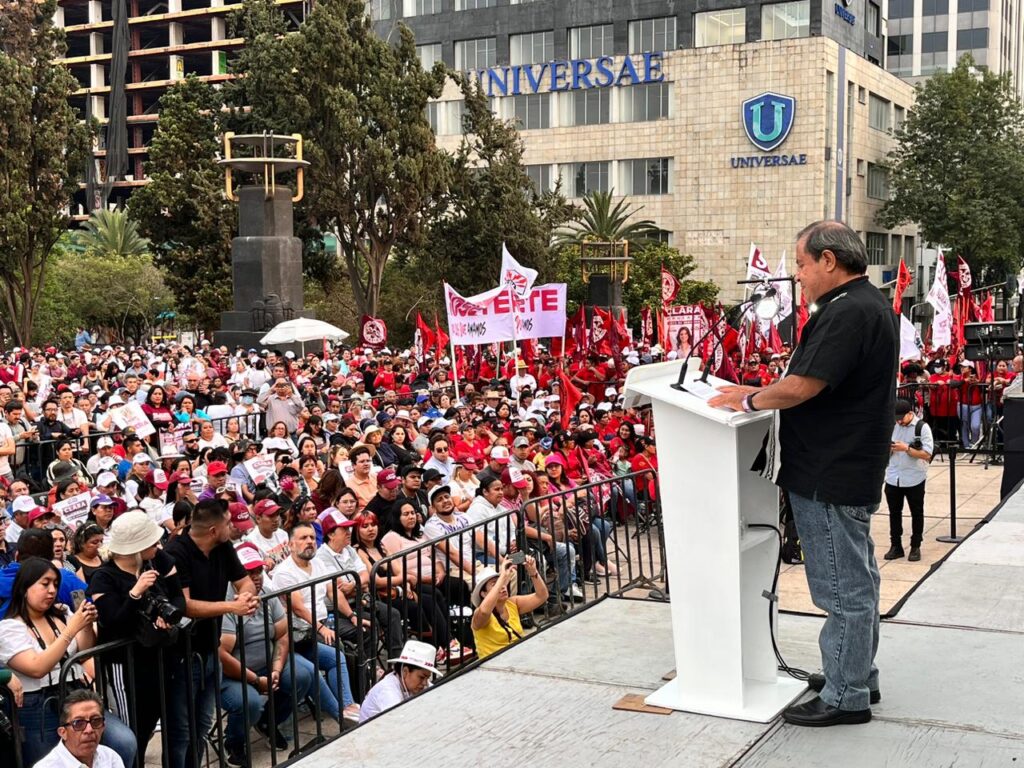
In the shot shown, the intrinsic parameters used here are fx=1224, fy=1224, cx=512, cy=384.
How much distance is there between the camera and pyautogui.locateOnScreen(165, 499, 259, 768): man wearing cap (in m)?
6.10

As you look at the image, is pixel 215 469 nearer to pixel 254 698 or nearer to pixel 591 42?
pixel 254 698

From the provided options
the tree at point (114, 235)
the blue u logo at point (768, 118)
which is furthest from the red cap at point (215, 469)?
the tree at point (114, 235)

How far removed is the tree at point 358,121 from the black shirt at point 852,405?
3560cm

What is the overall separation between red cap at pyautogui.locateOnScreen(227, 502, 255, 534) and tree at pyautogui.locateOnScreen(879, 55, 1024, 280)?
5285 cm

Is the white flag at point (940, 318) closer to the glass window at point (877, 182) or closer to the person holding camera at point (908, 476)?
the person holding camera at point (908, 476)

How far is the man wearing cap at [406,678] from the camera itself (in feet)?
21.3

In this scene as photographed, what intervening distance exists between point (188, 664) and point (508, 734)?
1.95m

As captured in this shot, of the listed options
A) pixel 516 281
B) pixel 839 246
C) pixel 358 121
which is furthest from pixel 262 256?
pixel 839 246

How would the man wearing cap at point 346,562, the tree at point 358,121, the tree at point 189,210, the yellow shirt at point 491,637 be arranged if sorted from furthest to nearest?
1. the tree at point 189,210
2. the tree at point 358,121
3. the man wearing cap at point 346,562
4. the yellow shirt at point 491,637

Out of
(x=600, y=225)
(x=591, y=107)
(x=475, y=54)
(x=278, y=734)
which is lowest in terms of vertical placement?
(x=278, y=734)

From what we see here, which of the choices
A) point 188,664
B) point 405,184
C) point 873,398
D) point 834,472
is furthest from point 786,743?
point 405,184

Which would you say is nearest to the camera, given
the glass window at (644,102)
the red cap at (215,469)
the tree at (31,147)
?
the red cap at (215,469)

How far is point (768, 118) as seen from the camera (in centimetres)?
5900

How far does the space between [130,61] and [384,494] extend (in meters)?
93.4
